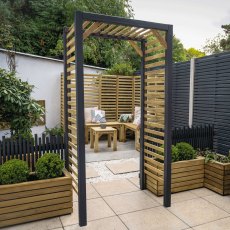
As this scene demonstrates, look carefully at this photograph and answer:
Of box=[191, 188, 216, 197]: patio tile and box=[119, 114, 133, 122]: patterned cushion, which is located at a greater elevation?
box=[119, 114, 133, 122]: patterned cushion

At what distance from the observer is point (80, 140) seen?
301 centimetres

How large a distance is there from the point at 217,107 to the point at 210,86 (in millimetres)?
529

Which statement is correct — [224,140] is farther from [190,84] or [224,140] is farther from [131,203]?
[131,203]

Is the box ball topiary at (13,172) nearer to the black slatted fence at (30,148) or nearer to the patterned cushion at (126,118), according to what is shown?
the black slatted fence at (30,148)

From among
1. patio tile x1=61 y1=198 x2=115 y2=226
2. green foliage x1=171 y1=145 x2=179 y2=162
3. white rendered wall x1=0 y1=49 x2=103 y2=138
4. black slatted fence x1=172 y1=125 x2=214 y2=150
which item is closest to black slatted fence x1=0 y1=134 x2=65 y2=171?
patio tile x1=61 y1=198 x2=115 y2=226

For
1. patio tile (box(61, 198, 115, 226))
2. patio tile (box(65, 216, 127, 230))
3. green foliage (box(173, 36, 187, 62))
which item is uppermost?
green foliage (box(173, 36, 187, 62))

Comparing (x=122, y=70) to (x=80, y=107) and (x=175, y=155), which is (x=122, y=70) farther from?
(x=80, y=107)

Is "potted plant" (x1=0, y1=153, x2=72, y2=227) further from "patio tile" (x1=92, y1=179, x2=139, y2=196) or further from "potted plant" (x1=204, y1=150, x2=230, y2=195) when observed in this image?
"potted plant" (x1=204, y1=150, x2=230, y2=195)

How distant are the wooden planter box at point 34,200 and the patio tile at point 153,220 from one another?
0.87 m

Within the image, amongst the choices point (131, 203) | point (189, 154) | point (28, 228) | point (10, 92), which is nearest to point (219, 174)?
point (189, 154)

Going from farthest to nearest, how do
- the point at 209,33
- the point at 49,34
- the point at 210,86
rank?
the point at 209,33 < the point at 49,34 < the point at 210,86

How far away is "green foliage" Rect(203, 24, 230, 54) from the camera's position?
19672mm

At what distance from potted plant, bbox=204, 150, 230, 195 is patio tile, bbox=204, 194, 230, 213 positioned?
0.32 feet

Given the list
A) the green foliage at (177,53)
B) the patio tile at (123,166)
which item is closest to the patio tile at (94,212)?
the patio tile at (123,166)
